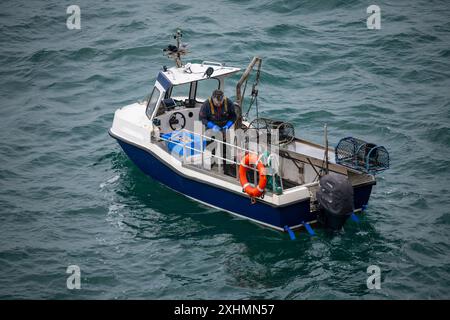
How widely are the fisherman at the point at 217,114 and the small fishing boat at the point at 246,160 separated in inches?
9.6

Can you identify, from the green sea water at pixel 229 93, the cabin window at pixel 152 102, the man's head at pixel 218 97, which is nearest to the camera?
the green sea water at pixel 229 93

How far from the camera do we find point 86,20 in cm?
2630

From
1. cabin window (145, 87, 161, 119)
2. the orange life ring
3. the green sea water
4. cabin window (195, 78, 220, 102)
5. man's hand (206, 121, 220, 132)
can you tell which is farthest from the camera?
cabin window (195, 78, 220, 102)

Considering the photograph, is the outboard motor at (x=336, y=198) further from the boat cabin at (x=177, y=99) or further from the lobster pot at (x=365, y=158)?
the boat cabin at (x=177, y=99)

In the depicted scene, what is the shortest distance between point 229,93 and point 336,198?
30.1 ft

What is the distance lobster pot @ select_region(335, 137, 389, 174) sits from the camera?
13.4 meters

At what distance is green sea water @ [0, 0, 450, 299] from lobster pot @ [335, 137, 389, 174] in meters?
1.45

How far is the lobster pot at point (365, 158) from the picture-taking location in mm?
13438

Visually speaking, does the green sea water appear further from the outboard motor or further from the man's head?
the man's head

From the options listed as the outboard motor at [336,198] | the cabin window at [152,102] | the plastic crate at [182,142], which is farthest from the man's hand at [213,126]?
the outboard motor at [336,198]

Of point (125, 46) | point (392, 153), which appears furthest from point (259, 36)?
point (392, 153)

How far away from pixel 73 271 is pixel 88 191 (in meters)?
3.44

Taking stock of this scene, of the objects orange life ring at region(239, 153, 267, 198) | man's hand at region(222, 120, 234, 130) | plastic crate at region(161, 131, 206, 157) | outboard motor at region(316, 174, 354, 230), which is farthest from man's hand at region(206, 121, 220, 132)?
outboard motor at region(316, 174, 354, 230)

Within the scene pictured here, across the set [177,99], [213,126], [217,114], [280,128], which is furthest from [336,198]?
[177,99]
